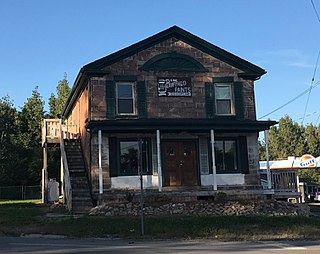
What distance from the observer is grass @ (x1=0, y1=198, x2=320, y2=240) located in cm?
1429

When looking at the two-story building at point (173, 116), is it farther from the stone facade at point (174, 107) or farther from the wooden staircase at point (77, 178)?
the wooden staircase at point (77, 178)

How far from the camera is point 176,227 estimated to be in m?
15.1

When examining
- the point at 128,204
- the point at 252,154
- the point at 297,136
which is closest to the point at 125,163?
the point at 128,204

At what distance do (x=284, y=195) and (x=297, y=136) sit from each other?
209 ft

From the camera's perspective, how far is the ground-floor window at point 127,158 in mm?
21781

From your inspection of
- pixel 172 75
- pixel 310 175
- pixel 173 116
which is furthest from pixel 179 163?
pixel 310 175

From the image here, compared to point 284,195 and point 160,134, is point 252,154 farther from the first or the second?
point 160,134

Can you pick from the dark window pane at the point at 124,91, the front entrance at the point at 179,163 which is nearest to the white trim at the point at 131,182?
the front entrance at the point at 179,163

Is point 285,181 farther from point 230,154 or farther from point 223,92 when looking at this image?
point 223,92

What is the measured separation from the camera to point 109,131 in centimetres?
2147

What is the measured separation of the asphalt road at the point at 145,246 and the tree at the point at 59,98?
1545 inches

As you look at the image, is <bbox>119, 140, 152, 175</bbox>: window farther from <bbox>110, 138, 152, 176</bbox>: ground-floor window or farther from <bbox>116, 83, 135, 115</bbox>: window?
<bbox>116, 83, 135, 115</bbox>: window

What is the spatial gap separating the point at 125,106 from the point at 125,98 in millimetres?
390

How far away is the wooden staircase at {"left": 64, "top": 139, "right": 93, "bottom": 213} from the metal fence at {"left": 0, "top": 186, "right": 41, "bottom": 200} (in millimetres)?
16377
